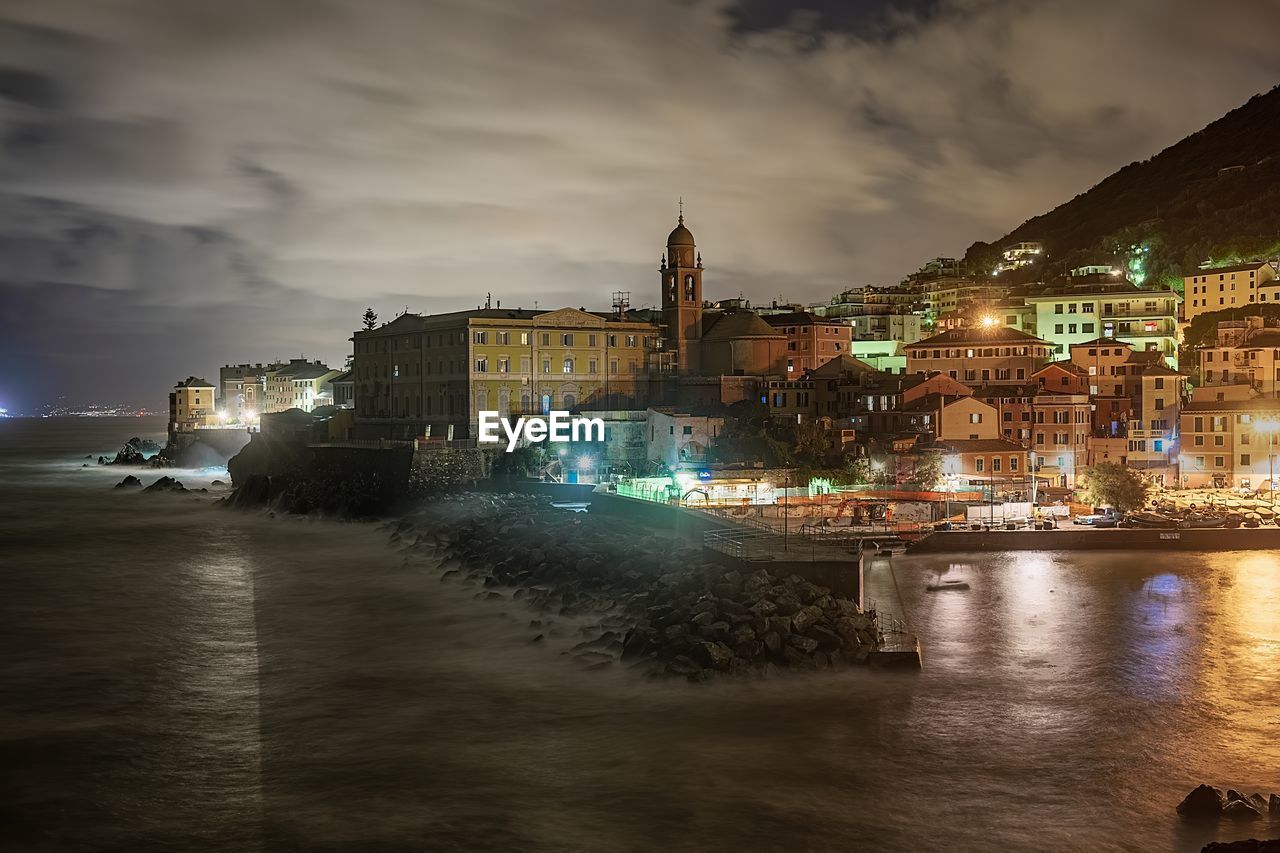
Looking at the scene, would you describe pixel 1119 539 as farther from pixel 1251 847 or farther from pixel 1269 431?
pixel 1251 847

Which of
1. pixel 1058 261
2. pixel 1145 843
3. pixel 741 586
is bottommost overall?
pixel 1145 843

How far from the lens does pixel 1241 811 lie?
18.1m

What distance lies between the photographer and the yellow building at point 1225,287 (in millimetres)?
75812

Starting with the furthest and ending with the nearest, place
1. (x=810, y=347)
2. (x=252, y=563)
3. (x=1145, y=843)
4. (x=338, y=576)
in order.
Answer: (x=810, y=347)
(x=252, y=563)
(x=338, y=576)
(x=1145, y=843)

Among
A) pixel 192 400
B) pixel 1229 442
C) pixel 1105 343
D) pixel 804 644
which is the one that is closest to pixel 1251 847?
pixel 804 644

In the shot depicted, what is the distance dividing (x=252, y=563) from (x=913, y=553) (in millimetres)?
27085

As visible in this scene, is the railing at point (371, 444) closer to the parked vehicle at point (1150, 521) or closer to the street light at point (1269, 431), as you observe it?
the parked vehicle at point (1150, 521)

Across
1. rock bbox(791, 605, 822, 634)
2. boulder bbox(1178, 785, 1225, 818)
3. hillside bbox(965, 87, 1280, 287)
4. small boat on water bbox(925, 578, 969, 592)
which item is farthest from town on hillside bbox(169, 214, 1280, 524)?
boulder bbox(1178, 785, 1225, 818)

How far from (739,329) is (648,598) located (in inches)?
1592

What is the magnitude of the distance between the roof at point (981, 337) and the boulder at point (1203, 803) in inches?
2101

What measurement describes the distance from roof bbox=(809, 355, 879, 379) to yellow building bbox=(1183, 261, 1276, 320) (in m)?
26.8

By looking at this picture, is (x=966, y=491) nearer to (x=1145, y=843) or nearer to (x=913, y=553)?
(x=913, y=553)

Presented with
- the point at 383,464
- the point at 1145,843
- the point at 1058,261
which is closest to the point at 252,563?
the point at 383,464

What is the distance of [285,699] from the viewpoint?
86.1 ft
